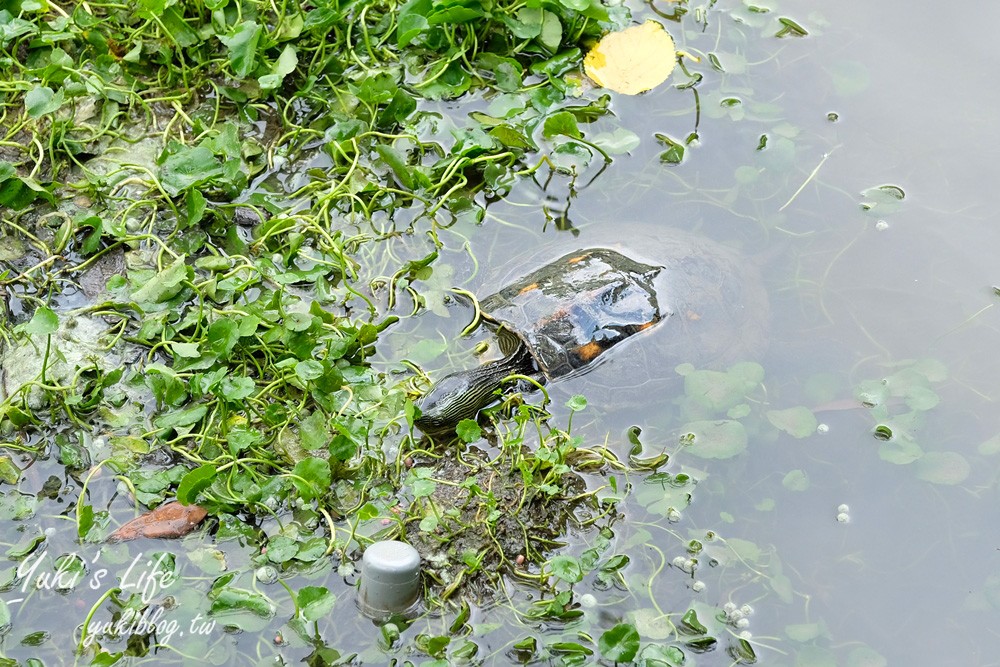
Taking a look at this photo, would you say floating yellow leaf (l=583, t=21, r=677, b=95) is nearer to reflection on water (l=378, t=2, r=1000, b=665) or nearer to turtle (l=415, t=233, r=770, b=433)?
reflection on water (l=378, t=2, r=1000, b=665)

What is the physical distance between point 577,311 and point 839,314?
105 centimetres

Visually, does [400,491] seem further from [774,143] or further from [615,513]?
[774,143]

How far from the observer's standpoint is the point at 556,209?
372 centimetres

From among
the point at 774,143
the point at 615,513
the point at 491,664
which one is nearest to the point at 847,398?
the point at 615,513

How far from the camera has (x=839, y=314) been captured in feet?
11.3

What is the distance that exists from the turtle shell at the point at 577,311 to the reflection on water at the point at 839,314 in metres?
0.12

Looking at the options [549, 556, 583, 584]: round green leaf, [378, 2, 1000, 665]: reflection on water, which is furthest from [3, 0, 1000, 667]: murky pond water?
[549, 556, 583, 584]: round green leaf

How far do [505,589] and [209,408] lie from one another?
1.16 m

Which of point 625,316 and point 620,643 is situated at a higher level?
point 625,316

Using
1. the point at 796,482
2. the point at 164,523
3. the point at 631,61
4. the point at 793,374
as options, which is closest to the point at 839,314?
the point at 793,374

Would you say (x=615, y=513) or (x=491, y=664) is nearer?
(x=491, y=664)

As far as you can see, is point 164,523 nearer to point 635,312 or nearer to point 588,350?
point 588,350

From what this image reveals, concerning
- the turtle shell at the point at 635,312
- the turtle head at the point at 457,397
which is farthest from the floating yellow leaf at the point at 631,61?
the turtle head at the point at 457,397

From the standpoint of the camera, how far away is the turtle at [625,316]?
3.26 metres
